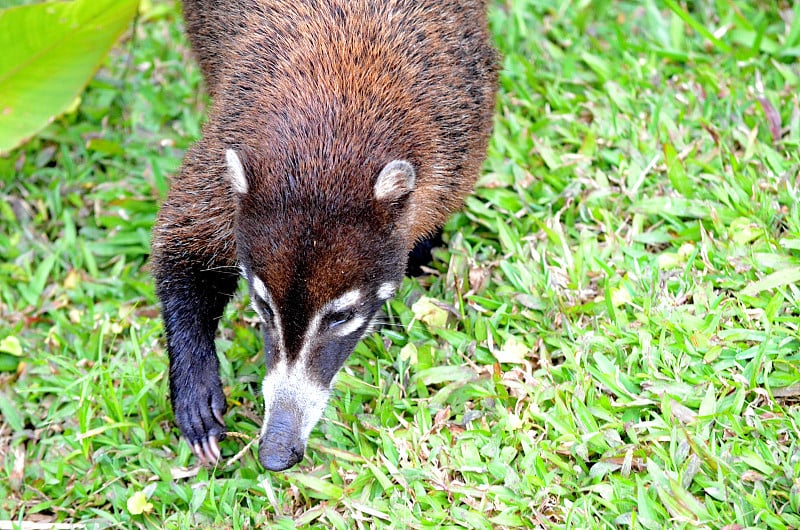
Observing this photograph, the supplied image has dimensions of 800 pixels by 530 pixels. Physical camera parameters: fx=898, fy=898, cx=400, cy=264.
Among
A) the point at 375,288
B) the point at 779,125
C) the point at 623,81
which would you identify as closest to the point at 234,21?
the point at 375,288

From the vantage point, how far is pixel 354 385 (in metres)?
4.41

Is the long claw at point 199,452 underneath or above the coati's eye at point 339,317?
underneath

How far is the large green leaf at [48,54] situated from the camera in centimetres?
524

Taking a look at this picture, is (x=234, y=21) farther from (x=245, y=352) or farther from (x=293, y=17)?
(x=245, y=352)

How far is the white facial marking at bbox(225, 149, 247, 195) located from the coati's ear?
1.84 ft

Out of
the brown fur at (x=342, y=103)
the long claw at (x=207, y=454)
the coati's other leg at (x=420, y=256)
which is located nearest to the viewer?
the brown fur at (x=342, y=103)

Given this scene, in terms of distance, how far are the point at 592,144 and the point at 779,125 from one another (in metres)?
1.05

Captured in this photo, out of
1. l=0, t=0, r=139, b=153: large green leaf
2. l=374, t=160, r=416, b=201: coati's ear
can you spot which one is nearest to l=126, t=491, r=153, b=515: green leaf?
l=374, t=160, r=416, b=201: coati's ear

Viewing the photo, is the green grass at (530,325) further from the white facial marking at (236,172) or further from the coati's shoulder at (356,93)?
the white facial marking at (236,172)

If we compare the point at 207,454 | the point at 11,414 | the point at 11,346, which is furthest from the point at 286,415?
the point at 11,346

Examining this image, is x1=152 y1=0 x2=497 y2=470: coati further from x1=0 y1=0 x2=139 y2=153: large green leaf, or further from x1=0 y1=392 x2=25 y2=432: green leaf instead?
x1=0 y1=392 x2=25 y2=432: green leaf

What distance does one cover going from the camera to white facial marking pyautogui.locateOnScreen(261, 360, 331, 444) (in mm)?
3836

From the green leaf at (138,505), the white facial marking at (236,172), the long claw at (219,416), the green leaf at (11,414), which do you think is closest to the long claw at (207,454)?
the long claw at (219,416)

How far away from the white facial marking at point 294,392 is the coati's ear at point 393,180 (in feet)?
2.65
